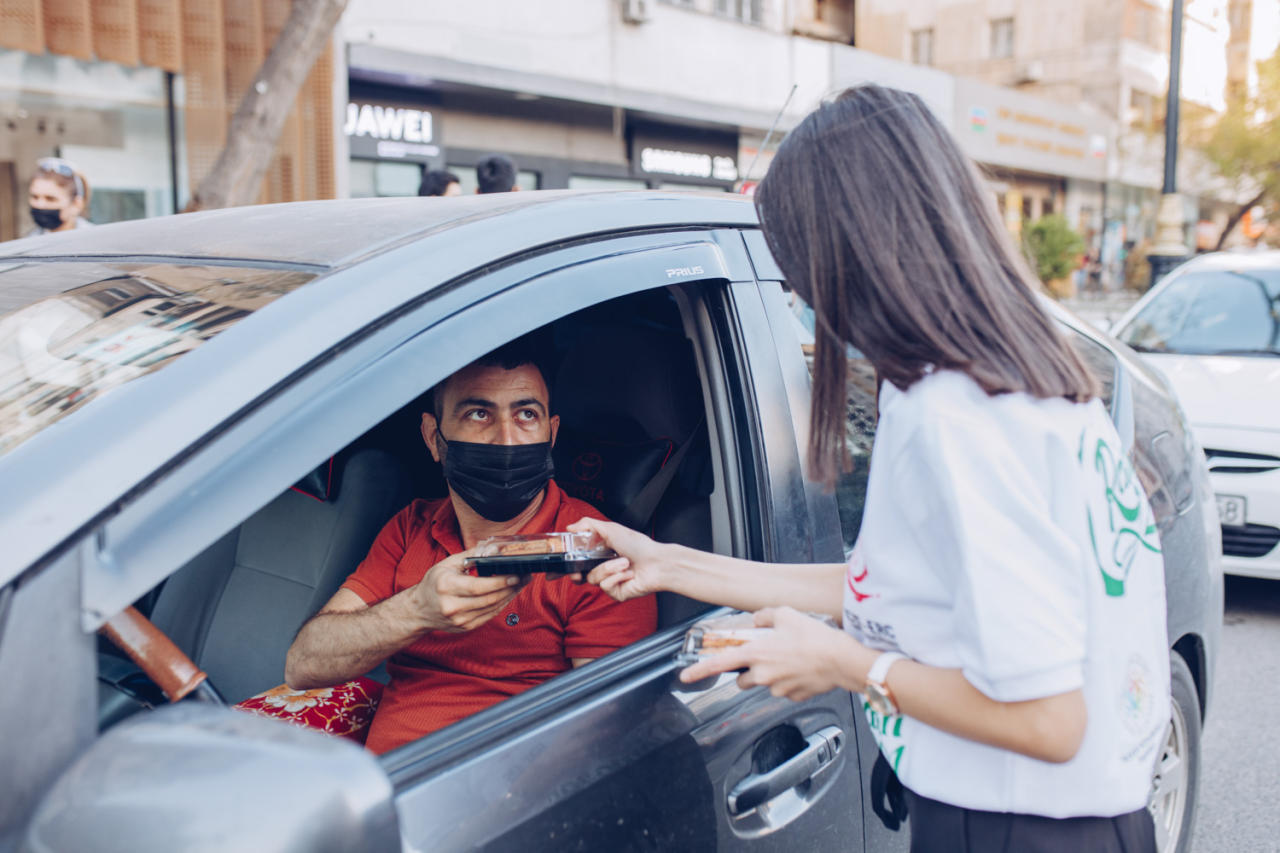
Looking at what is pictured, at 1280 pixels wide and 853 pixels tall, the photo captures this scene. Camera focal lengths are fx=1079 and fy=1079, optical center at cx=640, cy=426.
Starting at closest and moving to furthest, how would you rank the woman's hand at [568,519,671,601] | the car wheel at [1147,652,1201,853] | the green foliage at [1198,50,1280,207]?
the woman's hand at [568,519,671,601] → the car wheel at [1147,652,1201,853] → the green foliage at [1198,50,1280,207]

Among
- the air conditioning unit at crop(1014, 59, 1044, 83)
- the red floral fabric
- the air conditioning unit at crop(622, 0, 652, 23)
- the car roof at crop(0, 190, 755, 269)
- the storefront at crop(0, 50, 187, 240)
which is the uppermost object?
the air conditioning unit at crop(1014, 59, 1044, 83)

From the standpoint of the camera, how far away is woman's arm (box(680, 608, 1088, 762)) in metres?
1.18

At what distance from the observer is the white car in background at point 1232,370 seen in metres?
5.24

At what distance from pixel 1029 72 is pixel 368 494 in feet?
115

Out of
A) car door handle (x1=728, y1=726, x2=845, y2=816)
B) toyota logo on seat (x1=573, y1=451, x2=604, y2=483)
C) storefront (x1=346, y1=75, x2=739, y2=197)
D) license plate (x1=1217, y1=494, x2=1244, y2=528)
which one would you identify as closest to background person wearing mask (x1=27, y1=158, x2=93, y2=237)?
toyota logo on seat (x1=573, y1=451, x2=604, y2=483)

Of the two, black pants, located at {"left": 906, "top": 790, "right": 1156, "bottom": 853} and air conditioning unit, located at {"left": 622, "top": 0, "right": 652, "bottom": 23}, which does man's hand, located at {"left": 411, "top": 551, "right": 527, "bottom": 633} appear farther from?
air conditioning unit, located at {"left": 622, "top": 0, "right": 652, "bottom": 23}

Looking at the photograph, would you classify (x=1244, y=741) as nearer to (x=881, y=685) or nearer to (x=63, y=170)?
(x=881, y=685)

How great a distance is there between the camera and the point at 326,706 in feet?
7.27

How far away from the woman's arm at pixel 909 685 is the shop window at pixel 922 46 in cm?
3910

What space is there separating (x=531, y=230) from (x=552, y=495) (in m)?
0.73

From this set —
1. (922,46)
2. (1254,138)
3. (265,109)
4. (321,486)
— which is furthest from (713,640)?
(922,46)

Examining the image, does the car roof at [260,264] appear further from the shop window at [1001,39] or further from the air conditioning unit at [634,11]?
the shop window at [1001,39]

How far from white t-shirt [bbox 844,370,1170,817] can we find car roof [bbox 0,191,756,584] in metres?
0.64

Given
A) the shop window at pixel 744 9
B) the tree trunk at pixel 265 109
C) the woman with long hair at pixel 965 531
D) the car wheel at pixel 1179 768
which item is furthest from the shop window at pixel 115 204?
the shop window at pixel 744 9
